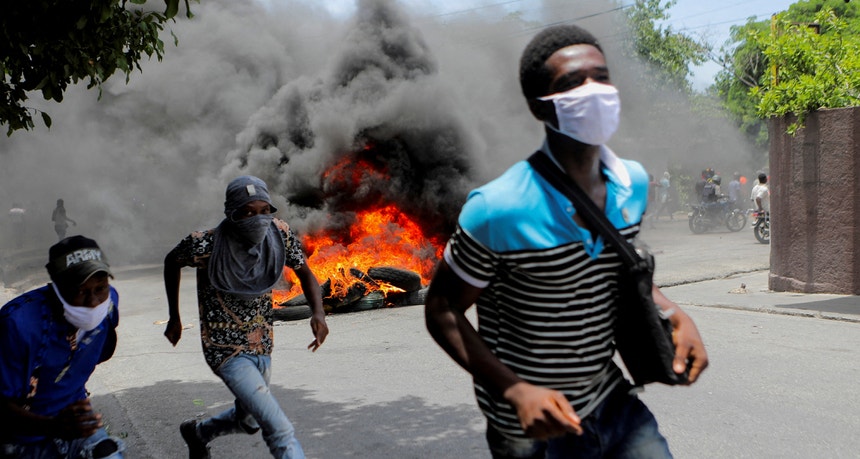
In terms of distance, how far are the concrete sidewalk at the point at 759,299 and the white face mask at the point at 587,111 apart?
6.67 m

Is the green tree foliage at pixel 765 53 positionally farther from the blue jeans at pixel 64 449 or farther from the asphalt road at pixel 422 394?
the blue jeans at pixel 64 449

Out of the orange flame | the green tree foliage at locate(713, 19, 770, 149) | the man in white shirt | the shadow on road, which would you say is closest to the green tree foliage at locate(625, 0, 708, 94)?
the green tree foliage at locate(713, 19, 770, 149)

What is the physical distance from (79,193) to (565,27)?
23.8 meters

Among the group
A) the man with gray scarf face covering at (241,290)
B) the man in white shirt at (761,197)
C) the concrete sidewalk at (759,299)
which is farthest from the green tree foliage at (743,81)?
the man with gray scarf face covering at (241,290)

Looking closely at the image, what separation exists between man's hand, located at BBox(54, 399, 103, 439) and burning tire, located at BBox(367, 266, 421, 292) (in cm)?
751

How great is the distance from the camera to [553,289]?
1.82m

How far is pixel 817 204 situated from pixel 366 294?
523 centimetres

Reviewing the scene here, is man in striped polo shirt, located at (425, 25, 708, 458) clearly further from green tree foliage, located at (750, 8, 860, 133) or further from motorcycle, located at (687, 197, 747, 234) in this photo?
motorcycle, located at (687, 197, 747, 234)

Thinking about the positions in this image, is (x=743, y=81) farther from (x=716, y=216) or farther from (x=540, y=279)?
(x=540, y=279)

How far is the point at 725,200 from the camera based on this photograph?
19.7 metres

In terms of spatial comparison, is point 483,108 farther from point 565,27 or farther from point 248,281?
point 565,27

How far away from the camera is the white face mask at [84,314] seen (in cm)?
266

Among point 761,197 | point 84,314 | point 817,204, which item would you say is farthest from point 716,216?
point 84,314

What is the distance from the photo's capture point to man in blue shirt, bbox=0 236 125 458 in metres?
2.56
